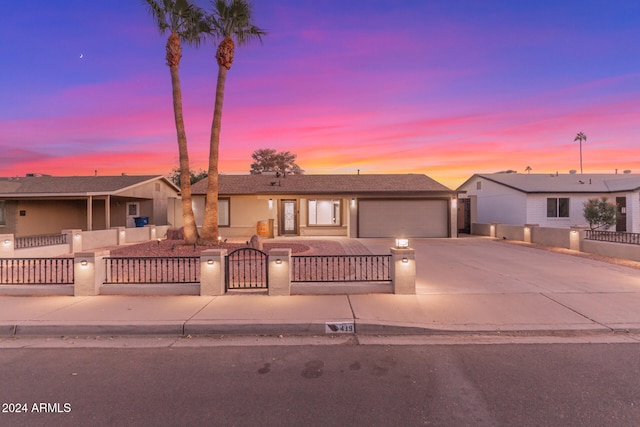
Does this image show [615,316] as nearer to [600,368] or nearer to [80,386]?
[600,368]

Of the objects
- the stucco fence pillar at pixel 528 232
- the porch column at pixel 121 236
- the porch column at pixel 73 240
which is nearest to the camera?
the porch column at pixel 73 240

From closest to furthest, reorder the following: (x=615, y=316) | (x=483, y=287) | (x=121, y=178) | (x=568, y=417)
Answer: (x=568, y=417) → (x=615, y=316) → (x=483, y=287) → (x=121, y=178)

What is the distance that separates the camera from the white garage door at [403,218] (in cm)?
2217

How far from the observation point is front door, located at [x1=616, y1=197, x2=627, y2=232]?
71.1 feet

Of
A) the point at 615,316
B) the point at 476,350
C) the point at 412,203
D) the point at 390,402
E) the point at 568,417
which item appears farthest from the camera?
the point at 412,203

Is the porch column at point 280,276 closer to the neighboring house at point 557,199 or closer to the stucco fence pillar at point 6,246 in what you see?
the stucco fence pillar at point 6,246

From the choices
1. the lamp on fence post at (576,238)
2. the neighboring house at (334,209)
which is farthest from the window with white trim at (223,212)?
the lamp on fence post at (576,238)

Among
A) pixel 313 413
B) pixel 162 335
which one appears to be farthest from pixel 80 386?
pixel 313 413

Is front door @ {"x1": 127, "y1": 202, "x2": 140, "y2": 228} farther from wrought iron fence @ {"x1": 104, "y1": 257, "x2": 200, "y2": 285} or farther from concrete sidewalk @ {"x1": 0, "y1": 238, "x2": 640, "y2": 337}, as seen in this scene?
→ concrete sidewalk @ {"x1": 0, "y1": 238, "x2": 640, "y2": 337}

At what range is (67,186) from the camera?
21578 mm

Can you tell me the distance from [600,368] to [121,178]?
27.4 metres

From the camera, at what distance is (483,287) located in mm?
8375

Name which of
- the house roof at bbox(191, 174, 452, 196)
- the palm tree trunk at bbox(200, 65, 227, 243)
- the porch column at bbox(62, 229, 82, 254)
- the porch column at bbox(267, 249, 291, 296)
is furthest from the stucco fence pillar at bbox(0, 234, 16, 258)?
the porch column at bbox(267, 249, 291, 296)

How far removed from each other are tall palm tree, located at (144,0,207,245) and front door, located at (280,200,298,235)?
326 inches
